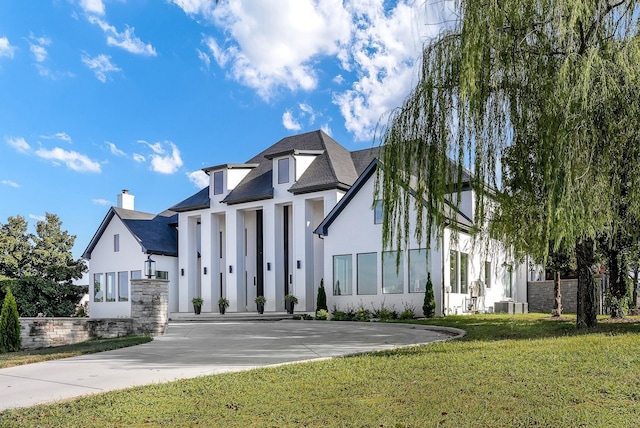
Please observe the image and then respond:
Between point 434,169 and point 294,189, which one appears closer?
point 434,169

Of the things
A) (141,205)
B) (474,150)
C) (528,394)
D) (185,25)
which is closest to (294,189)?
(185,25)

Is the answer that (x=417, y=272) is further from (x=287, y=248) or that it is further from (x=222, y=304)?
(x=222, y=304)

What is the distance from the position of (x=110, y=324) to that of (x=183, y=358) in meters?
6.31

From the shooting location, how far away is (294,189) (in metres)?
24.1

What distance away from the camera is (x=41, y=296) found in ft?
89.1

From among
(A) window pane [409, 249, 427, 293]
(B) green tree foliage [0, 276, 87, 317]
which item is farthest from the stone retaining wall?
(B) green tree foliage [0, 276, 87, 317]

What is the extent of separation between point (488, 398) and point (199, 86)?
16.1 metres

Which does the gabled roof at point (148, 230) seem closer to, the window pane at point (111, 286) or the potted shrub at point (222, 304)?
the window pane at point (111, 286)

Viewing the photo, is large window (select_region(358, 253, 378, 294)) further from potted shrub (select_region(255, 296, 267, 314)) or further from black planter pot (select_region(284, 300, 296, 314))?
potted shrub (select_region(255, 296, 267, 314))

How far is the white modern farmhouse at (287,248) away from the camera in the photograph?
2081 cm

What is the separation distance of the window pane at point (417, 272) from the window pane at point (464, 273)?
1.72m

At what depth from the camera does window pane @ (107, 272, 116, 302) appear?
29102mm

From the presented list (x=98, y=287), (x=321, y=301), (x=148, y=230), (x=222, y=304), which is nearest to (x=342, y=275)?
(x=321, y=301)

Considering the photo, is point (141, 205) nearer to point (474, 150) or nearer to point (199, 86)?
point (199, 86)
